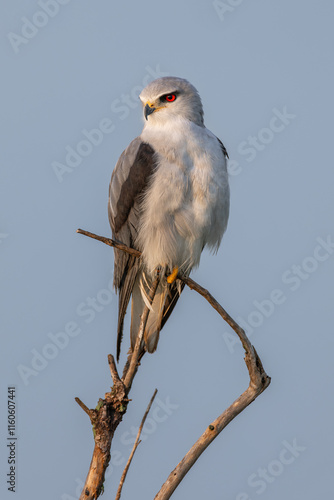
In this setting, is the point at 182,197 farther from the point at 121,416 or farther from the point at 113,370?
→ the point at 121,416

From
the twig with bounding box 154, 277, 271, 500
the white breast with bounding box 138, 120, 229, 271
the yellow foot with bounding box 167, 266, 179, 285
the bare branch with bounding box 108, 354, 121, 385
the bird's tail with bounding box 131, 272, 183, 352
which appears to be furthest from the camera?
the bird's tail with bounding box 131, 272, 183, 352

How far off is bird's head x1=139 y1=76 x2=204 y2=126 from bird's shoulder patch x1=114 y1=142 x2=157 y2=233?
42 centimetres

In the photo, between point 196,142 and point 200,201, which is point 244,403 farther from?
point 196,142

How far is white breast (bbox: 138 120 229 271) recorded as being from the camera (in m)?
4.96

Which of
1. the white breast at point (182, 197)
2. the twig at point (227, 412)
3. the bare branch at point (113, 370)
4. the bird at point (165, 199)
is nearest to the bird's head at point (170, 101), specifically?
the bird at point (165, 199)

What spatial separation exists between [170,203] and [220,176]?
49 centimetres

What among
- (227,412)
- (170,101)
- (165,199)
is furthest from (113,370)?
(170,101)

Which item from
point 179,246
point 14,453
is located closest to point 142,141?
point 179,246

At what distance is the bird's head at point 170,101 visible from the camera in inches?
219

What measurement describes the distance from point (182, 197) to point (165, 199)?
13 cm

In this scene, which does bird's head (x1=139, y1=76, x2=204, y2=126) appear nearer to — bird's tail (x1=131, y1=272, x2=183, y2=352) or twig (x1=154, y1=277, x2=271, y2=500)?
bird's tail (x1=131, y1=272, x2=183, y2=352)

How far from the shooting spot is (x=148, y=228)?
5117 mm

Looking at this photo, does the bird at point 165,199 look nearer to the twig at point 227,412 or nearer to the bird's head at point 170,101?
the bird's head at point 170,101

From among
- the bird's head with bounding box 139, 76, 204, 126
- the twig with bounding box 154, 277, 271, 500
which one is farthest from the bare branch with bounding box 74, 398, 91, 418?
the bird's head with bounding box 139, 76, 204, 126
